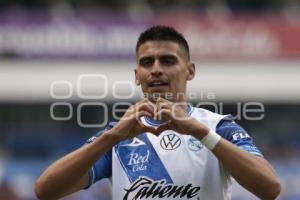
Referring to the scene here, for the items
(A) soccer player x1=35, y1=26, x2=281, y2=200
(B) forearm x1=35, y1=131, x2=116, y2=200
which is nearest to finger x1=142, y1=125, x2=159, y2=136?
(A) soccer player x1=35, y1=26, x2=281, y2=200

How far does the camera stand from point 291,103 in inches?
696

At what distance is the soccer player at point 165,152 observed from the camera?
12.1ft

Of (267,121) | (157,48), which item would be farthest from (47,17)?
(157,48)

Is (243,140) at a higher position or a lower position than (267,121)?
higher

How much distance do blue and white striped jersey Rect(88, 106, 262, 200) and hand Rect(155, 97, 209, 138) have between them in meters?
0.30

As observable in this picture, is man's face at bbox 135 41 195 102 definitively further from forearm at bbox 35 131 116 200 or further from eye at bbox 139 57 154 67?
forearm at bbox 35 131 116 200

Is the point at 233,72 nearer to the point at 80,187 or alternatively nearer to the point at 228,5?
the point at 228,5

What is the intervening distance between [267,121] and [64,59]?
175 inches

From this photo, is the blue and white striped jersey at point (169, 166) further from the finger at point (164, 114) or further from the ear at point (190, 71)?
the finger at point (164, 114)

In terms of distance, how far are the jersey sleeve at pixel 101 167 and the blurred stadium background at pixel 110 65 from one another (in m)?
10.7

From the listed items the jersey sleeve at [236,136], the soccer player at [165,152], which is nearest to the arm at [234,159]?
the soccer player at [165,152]

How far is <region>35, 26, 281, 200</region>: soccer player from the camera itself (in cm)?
368

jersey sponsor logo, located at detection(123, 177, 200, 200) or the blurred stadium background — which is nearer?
jersey sponsor logo, located at detection(123, 177, 200, 200)

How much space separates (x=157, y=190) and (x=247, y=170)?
1.66 ft
